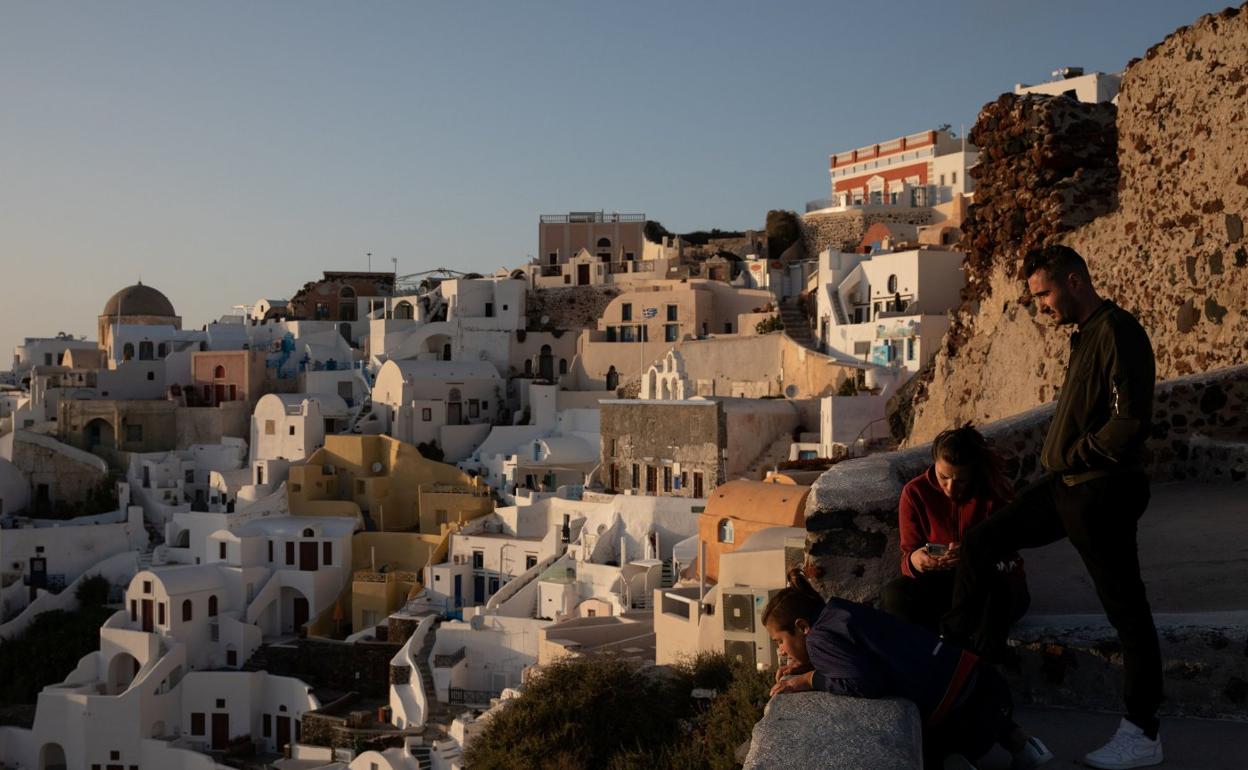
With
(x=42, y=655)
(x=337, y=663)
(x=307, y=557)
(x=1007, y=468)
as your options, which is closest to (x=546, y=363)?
(x=307, y=557)

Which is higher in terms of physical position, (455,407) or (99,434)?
(455,407)

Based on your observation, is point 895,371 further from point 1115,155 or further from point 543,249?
point 543,249

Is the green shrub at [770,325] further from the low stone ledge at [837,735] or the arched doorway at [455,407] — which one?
the low stone ledge at [837,735]

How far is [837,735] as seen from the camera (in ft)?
9.85

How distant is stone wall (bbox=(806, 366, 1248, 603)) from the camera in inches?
165

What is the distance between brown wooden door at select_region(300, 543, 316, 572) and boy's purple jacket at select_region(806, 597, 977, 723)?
2607 centimetres

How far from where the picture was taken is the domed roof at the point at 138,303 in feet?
155

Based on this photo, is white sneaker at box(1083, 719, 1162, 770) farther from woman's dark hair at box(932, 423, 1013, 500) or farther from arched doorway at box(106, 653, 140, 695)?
arched doorway at box(106, 653, 140, 695)

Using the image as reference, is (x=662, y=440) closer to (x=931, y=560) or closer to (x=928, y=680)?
(x=931, y=560)

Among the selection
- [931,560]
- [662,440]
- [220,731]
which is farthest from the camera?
[662,440]

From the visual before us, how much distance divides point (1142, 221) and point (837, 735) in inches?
202

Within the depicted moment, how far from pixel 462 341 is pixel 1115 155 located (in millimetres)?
31473

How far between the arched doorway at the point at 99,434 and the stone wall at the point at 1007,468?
1392 inches

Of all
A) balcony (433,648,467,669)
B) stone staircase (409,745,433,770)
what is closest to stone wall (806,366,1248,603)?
stone staircase (409,745,433,770)
